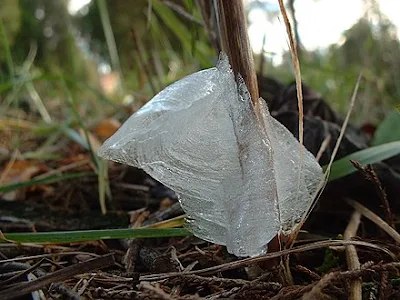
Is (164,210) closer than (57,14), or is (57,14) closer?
(164,210)

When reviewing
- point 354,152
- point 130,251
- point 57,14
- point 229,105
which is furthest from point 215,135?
point 57,14

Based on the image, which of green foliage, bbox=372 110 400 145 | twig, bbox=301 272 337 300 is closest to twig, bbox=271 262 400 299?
twig, bbox=301 272 337 300

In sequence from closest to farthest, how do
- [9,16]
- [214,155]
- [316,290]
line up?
[316,290] < [214,155] < [9,16]

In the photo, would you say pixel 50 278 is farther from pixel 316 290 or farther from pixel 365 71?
pixel 365 71

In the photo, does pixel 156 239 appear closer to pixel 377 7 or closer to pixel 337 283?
pixel 337 283

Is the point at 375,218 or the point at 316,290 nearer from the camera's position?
the point at 316,290

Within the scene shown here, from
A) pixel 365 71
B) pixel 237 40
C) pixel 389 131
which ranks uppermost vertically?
pixel 237 40

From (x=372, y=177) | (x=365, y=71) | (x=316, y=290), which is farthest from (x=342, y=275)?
(x=365, y=71)

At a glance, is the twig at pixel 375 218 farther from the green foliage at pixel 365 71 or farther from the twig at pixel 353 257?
the green foliage at pixel 365 71
